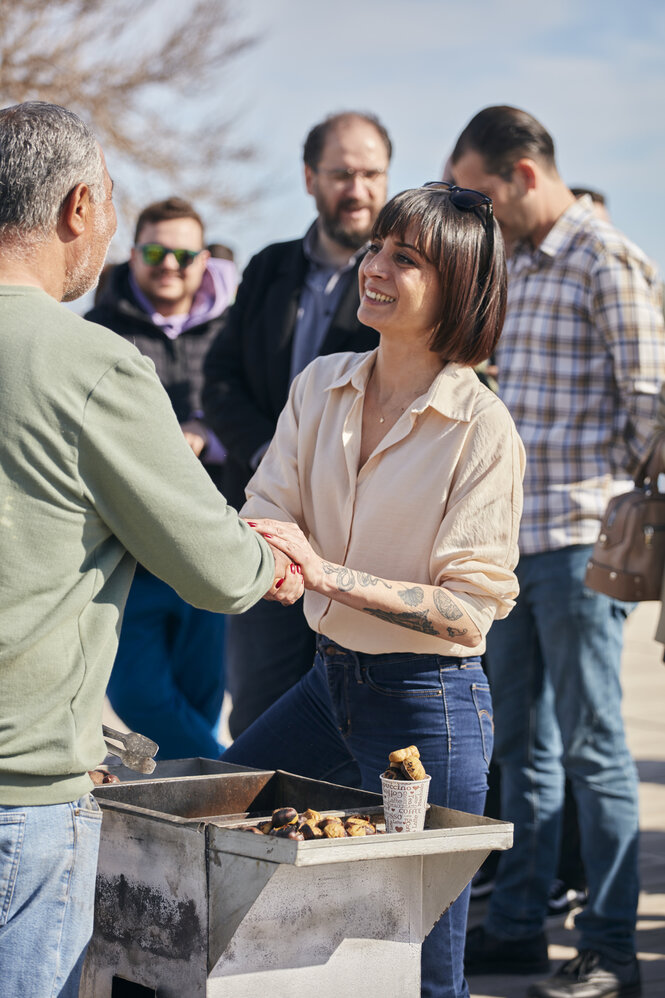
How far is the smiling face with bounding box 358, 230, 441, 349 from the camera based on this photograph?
9.94 feet

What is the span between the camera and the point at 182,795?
2.74 metres

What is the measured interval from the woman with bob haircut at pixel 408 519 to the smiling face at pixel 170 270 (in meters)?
2.44

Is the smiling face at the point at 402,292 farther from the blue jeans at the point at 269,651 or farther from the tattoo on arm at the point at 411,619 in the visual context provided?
the blue jeans at the point at 269,651

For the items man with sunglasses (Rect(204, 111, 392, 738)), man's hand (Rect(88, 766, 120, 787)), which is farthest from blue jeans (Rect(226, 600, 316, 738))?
man's hand (Rect(88, 766, 120, 787))

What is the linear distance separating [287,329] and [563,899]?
2310 millimetres

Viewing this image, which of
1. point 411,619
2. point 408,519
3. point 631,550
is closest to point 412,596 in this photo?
point 411,619

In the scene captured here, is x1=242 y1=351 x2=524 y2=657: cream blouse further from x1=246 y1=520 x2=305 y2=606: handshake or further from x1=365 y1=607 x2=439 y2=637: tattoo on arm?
x1=246 y1=520 x2=305 y2=606: handshake

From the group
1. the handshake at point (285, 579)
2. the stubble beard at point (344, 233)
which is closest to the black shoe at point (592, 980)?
the handshake at point (285, 579)

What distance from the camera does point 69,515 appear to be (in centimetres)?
197

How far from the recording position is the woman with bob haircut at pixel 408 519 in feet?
9.18

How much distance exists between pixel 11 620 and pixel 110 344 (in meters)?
0.44

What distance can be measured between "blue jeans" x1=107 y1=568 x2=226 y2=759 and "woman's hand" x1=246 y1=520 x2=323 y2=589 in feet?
7.65

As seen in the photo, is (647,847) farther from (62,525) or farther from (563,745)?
(62,525)

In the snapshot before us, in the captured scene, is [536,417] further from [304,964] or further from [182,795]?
[304,964]
